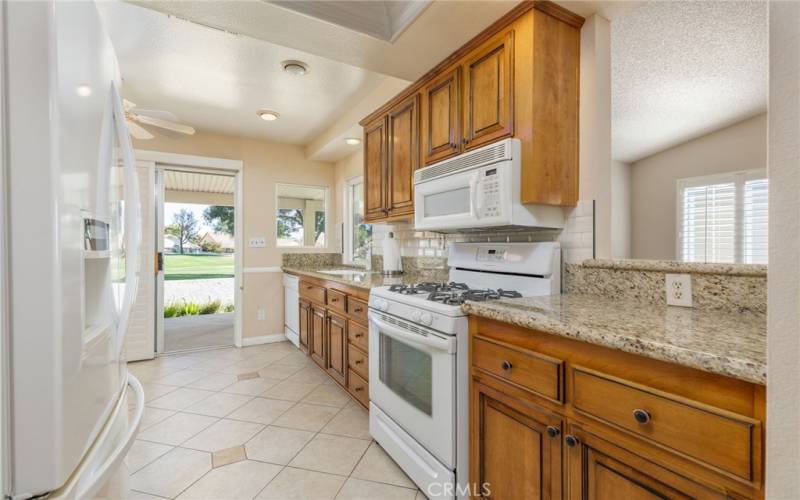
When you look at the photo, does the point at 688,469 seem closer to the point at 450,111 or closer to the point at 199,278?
the point at 450,111

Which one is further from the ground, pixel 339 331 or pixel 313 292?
pixel 313 292

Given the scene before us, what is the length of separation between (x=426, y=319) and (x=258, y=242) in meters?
3.20

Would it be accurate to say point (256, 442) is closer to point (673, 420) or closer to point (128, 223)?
point (128, 223)

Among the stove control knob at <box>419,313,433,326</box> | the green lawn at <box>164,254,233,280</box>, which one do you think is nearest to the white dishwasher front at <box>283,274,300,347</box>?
the green lawn at <box>164,254,233,280</box>

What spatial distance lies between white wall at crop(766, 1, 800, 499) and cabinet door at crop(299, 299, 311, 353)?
125 inches

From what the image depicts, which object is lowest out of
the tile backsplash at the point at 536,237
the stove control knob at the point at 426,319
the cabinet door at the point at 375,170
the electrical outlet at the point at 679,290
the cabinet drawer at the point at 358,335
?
the cabinet drawer at the point at 358,335

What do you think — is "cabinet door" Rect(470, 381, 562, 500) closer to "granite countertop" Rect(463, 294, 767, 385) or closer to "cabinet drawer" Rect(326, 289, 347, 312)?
"granite countertop" Rect(463, 294, 767, 385)

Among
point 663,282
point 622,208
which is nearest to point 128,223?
point 663,282

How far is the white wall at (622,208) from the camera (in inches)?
154

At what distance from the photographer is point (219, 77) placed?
2607 mm

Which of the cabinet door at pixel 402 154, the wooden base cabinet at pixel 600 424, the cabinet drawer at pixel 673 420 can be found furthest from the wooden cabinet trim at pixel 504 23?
the cabinet drawer at pixel 673 420

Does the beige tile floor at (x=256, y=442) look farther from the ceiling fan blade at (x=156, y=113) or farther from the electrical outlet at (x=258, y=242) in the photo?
the ceiling fan blade at (x=156, y=113)

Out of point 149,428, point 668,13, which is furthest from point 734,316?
point 149,428

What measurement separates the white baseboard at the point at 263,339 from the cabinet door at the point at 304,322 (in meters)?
0.71
